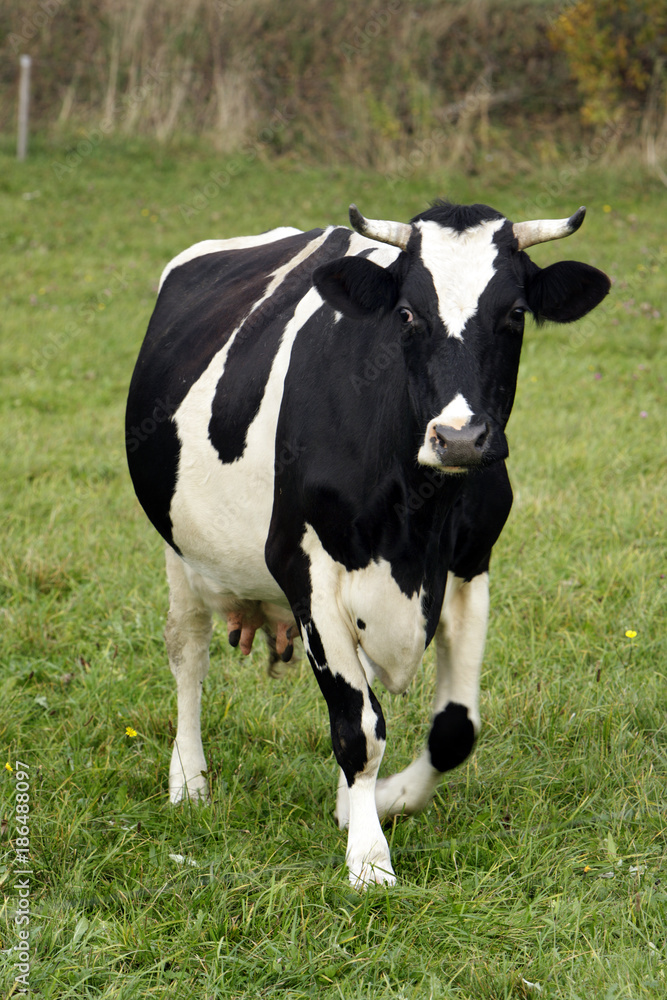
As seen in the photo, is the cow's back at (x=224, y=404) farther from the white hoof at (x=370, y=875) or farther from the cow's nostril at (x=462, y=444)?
the white hoof at (x=370, y=875)

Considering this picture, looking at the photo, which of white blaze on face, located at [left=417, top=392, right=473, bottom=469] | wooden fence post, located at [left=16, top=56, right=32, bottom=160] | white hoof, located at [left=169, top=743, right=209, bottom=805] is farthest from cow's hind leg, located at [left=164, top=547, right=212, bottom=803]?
wooden fence post, located at [left=16, top=56, right=32, bottom=160]

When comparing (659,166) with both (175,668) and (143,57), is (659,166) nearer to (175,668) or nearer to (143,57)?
(143,57)

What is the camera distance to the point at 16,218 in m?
12.3

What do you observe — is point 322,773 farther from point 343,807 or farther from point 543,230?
point 543,230

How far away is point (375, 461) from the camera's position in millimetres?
2895

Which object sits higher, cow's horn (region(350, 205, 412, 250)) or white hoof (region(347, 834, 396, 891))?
cow's horn (region(350, 205, 412, 250))

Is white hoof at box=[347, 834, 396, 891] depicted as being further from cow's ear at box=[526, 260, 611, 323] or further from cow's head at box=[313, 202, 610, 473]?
cow's ear at box=[526, 260, 611, 323]

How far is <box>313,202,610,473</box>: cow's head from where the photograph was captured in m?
2.55

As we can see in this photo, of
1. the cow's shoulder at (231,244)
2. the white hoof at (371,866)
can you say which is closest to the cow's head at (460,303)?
the white hoof at (371,866)

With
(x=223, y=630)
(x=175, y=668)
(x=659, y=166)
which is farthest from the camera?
(x=659, y=166)

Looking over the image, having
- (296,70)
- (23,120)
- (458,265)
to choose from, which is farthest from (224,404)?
(296,70)

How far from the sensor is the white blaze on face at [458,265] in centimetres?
266

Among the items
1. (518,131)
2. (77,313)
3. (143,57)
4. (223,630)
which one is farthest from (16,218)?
(223,630)

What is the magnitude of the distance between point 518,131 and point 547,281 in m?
13.9
